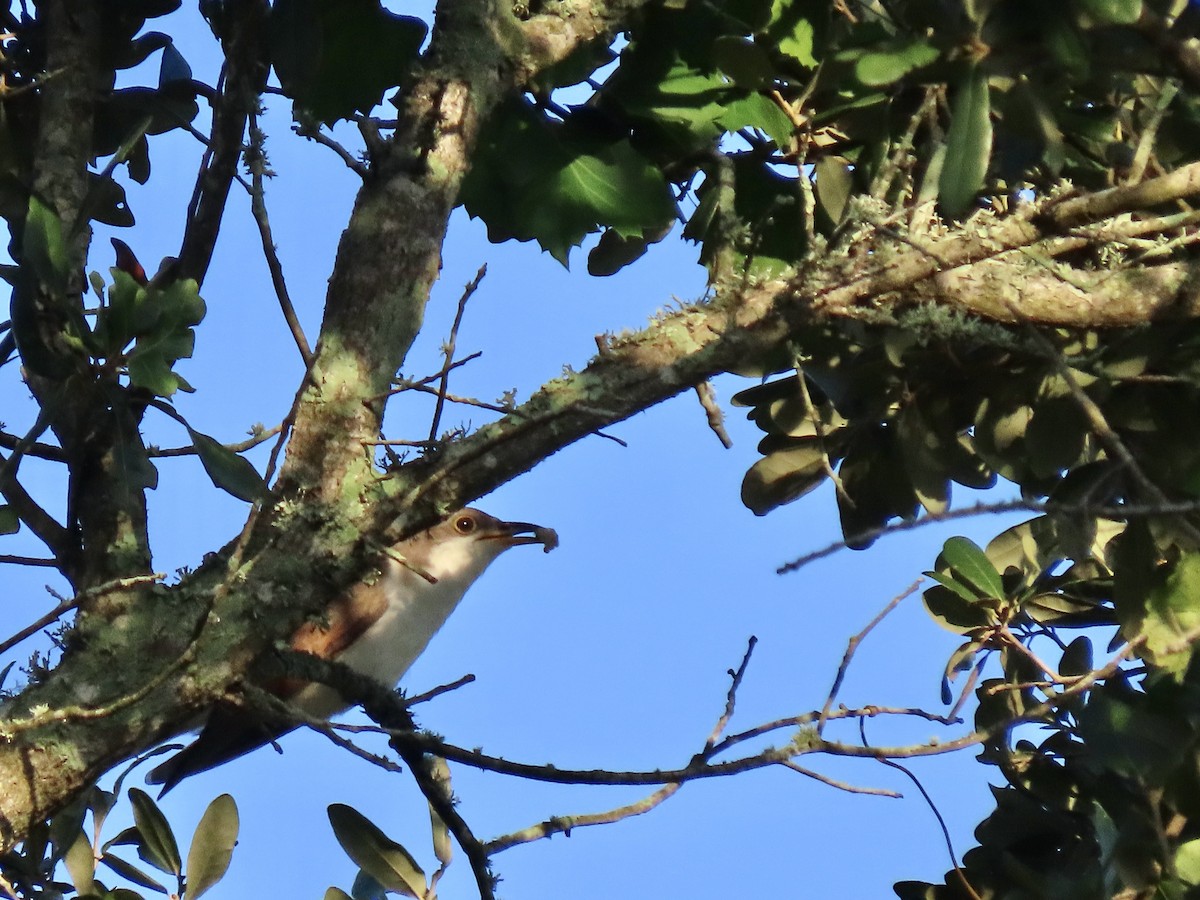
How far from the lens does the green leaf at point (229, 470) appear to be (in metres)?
2.49

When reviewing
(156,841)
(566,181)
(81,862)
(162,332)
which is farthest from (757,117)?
(81,862)

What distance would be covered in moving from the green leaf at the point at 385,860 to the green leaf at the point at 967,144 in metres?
1.84

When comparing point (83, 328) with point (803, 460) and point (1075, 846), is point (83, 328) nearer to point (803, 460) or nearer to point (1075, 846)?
point (803, 460)

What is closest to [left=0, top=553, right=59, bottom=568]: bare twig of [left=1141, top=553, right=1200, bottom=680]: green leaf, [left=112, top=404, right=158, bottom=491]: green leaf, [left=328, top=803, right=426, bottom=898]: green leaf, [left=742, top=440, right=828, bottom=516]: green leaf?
[left=112, top=404, right=158, bottom=491]: green leaf

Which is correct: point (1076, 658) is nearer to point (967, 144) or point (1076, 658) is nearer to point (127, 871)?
point (967, 144)

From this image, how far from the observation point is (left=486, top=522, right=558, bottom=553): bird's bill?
191 inches

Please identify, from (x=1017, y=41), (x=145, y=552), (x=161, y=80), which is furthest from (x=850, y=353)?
(x=161, y=80)

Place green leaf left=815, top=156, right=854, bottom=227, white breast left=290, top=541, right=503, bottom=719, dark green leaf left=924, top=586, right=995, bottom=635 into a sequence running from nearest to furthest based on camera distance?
green leaf left=815, top=156, right=854, bottom=227, dark green leaf left=924, top=586, right=995, bottom=635, white breast left=290, top=541, right=503, bottom=719

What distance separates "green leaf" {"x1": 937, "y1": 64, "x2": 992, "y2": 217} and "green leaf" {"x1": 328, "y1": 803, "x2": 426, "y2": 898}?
6.04ft

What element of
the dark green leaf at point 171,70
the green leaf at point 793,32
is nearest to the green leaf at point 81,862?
the dark green leaf at point 171,70

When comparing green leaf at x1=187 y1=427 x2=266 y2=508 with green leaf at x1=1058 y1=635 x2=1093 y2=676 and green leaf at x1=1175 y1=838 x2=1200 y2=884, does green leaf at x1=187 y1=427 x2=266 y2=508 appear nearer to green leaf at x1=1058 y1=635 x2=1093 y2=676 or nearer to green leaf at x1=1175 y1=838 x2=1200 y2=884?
green leaf at x1=1175 y1=838 x2=1200 y2=884

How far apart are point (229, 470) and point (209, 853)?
3.28 feet

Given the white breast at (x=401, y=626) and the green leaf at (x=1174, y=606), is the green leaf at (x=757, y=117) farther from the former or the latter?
the white breast at (x=401, y=626)

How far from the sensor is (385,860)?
2.93 metres
